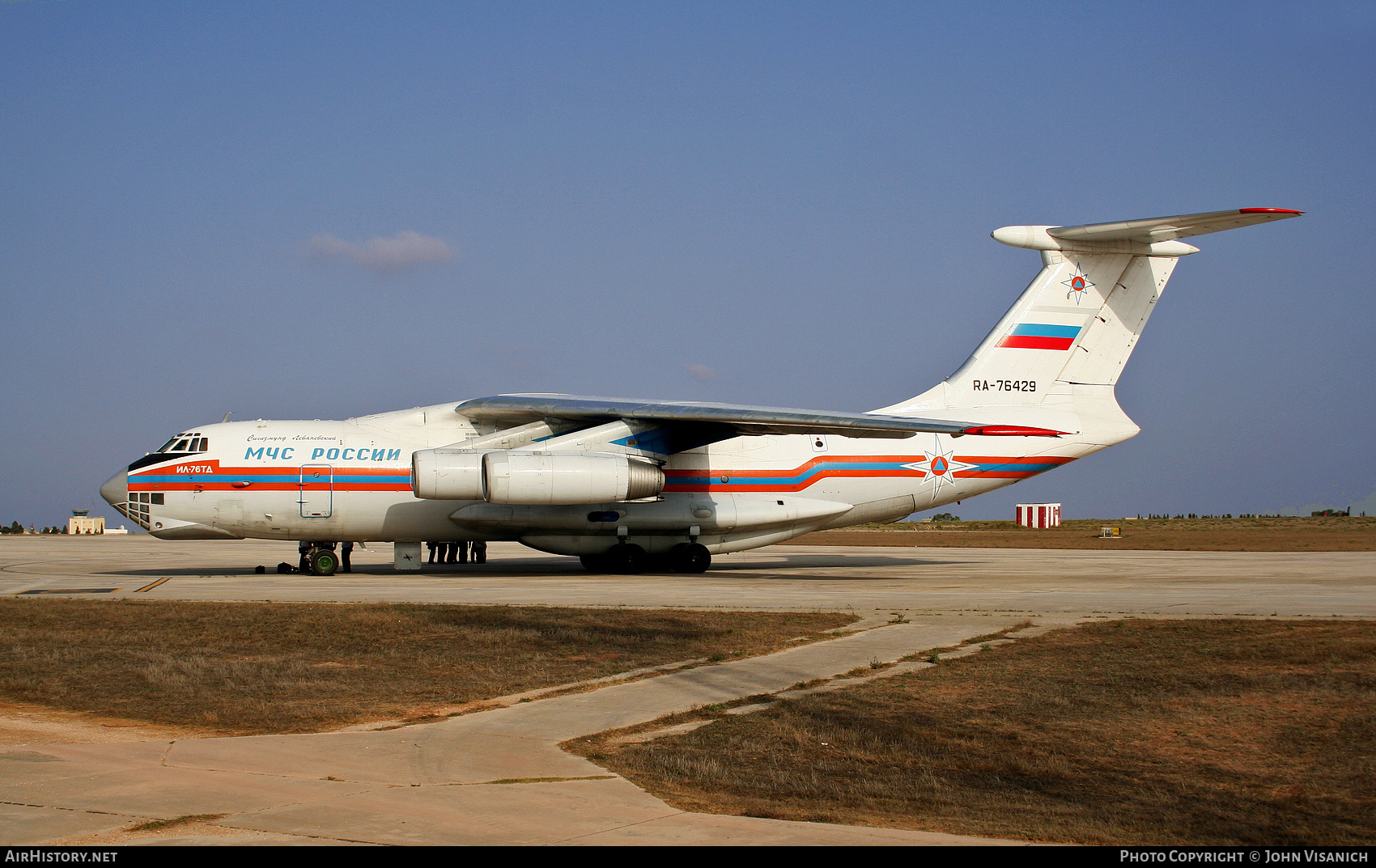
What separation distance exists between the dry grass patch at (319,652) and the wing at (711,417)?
6253 millimetres

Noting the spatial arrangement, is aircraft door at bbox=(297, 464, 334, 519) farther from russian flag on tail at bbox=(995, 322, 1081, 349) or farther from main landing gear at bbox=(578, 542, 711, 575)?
russian flag on tail at bbox=(995, 322, 1081, 349)

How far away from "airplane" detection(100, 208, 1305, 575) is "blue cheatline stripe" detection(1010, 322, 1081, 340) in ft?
0.11

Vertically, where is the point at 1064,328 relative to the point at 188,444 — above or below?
above

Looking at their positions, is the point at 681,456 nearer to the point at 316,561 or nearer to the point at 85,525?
the point at 316,561

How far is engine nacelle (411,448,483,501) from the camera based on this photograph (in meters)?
17.6

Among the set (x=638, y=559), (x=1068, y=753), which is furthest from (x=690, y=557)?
(x=1068, y=753)

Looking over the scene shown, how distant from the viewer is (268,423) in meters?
19.4

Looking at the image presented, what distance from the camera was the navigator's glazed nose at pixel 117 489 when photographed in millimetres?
18609

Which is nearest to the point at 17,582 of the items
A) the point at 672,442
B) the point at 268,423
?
the point at 268,423

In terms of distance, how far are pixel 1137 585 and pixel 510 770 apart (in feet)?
43.8

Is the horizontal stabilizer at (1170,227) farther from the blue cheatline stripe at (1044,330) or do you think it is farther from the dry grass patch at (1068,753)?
the dry grass patch at (1068,753)

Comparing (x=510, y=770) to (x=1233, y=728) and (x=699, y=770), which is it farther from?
(x=1233, y=728)

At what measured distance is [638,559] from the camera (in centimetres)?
2031

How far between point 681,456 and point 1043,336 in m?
7.76
